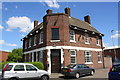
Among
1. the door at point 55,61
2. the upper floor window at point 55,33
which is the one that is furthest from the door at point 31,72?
the upper floor window at point 55,33

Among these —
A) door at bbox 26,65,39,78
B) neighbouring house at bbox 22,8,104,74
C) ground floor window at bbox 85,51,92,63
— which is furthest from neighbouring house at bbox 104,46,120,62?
door at bbox 26,65,39,78

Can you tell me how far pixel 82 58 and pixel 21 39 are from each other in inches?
635

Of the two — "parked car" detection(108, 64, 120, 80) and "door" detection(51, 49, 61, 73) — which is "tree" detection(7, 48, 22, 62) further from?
"parked car" detection(108, 64, 120, 80)

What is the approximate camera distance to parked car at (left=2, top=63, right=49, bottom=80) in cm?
911

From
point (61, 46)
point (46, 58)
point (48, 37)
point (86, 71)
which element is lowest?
point (86, 71)

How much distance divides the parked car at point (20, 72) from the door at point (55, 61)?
6.96 m

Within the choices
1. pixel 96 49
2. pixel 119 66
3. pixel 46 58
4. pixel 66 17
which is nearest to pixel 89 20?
pixel 96 49

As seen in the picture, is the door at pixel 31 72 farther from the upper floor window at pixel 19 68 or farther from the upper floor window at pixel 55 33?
the upper floor window at pixel 55 33

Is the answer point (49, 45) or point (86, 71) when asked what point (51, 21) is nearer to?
point (49, 45)

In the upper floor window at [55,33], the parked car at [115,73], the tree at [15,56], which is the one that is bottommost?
the tree at [15,56]

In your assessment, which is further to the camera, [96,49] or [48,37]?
[96,49]

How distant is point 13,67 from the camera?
950 centimetres

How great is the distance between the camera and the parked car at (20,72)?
911cm

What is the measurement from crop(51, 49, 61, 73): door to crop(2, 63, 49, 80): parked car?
274 inches
